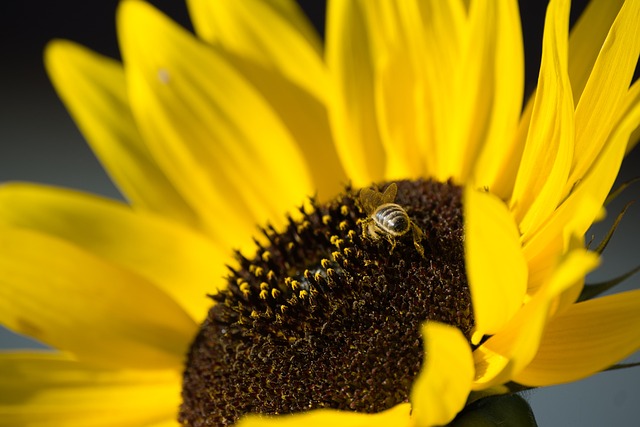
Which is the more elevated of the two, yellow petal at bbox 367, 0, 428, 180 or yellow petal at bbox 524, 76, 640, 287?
yellow petal at bbox 367, 0, 428, 180

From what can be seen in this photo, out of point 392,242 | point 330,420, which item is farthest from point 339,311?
point 330,420

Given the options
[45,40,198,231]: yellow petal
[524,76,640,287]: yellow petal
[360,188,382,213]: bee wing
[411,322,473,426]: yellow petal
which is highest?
[45,40,198,231]: yellow petal

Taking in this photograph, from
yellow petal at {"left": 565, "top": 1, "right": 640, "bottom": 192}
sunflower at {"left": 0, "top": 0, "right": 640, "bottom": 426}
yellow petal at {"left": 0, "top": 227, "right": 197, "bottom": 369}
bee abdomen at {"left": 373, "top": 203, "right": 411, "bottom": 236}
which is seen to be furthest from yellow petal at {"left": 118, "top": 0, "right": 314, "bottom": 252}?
yellow petal at {"left": 565, "top": 1, "right": 640, "bottom": 192}


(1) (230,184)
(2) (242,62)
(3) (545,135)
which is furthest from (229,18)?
(3) (545,135)

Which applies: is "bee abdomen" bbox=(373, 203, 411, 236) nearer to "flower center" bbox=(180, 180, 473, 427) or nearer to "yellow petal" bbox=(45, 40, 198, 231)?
"flower center" bbox=(180, 180, 473, 427)

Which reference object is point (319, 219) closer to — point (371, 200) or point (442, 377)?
point (371, 200)

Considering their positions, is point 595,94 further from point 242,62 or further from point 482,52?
point 242,62
